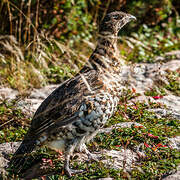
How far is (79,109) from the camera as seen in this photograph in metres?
3.54

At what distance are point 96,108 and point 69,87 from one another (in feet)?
1.53

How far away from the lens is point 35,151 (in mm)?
4016

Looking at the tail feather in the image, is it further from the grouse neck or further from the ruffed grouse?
the grouse neck

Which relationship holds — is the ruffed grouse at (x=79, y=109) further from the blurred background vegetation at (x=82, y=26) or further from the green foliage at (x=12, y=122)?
the blurred background vegetation at (x=82, y=26)

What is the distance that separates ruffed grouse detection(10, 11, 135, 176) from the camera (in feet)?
11.5

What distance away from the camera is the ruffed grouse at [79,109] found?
3504mm

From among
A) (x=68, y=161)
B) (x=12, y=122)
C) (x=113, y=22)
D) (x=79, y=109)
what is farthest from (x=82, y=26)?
(x=68, y=161)

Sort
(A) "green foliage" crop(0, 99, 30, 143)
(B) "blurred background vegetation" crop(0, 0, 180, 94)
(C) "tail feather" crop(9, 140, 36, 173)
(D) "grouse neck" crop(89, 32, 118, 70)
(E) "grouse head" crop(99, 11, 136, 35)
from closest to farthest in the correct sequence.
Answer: (C) "tail feather" crop(9, 140, 36, 173) < (D) "grouse neck" crop(89, 32, 118, 70) < (E) "grouse head" crop(99, 11, 136, 35) < (A) "green foliage" crop(0, 99, 30, 143) < (B) "blurred background vegetation" crop(0, 0, 180, 94)

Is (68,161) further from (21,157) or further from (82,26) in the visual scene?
(82,26)

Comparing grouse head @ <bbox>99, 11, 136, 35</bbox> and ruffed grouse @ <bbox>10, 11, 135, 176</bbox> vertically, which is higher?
grouse head @ <bbox>99, 11, 136, 35</bbox>

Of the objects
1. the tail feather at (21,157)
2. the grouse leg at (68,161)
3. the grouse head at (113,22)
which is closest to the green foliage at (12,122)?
the tail feather at (21,157)

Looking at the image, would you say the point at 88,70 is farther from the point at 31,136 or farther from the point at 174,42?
the point at 174,42

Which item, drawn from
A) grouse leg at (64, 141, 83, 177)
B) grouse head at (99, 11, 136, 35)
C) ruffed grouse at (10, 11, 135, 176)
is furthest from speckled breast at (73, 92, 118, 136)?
grouse head at (99, 11, 136, 35)

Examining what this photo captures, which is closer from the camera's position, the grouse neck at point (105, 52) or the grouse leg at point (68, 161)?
the grouse leg at point (68, 161)
